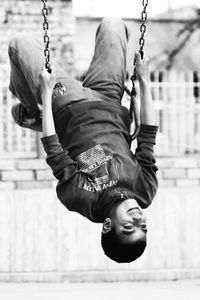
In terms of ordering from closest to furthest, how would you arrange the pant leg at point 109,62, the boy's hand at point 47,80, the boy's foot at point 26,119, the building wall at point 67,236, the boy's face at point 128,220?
the boy's face at point 128,220 < the boy's hand at point 47,80 < the pant leg at point 109,62 < the boy's foot at point 26,119 < the building wall at point 67,236

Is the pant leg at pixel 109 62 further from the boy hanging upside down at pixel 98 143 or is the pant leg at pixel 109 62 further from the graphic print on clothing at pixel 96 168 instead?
the graphic print on clothing at pixel 96 168

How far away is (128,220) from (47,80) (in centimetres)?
98

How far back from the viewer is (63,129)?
6395 mm

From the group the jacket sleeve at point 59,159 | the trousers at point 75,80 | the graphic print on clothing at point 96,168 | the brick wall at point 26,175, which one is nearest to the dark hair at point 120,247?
the graphic print on clothing at point 96,168

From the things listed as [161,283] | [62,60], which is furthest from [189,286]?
[62,60]

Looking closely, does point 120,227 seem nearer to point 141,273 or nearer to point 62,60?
point 141,273

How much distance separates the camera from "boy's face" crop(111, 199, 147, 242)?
6109 mm

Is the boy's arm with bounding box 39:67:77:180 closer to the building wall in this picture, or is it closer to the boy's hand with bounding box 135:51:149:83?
the boy's hand with bounding box 135:51:149:83

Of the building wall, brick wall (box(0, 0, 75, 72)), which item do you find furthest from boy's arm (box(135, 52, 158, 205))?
brick wall (box(0, 0, 75, 72))

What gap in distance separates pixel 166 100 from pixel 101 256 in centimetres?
245

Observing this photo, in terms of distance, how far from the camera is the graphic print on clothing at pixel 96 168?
20.1 feet

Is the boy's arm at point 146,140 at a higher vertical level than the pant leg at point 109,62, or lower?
lower

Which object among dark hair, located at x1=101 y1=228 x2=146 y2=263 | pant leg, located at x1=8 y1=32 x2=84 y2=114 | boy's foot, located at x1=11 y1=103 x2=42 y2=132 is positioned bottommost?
dark hair, located at x1=101 y1=228 x2=146 y2=263

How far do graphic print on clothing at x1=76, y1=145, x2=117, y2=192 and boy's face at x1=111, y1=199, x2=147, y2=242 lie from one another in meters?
0.16
